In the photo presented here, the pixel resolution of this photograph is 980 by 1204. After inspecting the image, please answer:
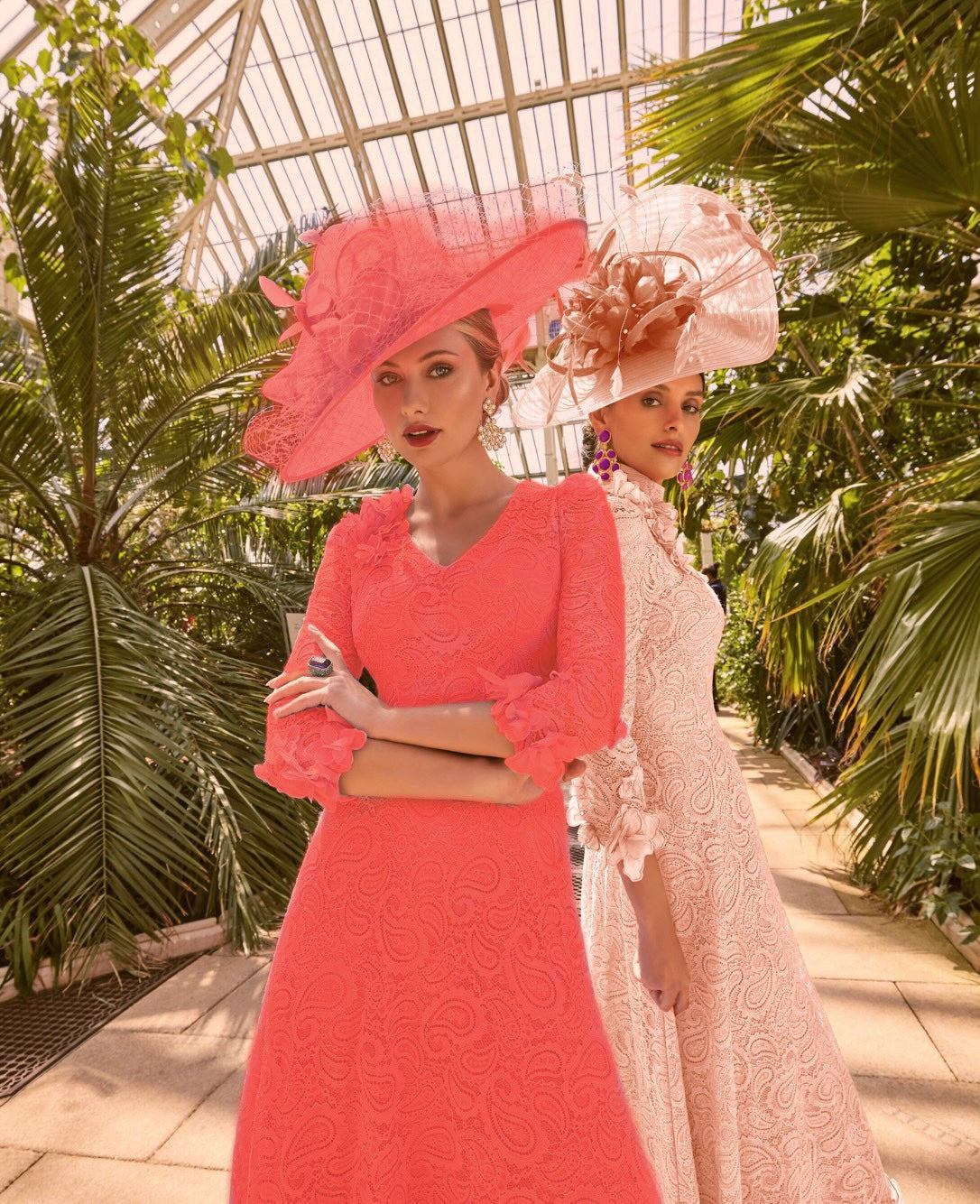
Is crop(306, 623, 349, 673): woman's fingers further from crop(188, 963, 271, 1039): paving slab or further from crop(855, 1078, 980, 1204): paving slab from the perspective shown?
crop(188, 963, 271, 1039): paving slab

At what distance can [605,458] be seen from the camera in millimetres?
1667

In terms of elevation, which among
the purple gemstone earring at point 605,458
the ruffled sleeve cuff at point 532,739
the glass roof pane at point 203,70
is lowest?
the ruffled sleeve cuff at point 532,739

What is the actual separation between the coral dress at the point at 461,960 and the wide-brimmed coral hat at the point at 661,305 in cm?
60

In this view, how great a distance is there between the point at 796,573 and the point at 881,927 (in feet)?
4.89

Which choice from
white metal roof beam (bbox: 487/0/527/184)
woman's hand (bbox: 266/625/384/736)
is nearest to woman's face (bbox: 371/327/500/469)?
woman's hand (bbox: 266/625/384/736)

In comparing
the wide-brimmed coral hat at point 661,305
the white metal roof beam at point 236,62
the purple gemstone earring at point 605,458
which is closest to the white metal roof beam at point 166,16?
the white metal roof beam at point 236,62

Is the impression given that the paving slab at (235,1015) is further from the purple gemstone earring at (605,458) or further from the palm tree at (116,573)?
the purple gemstone earring at (605,458)

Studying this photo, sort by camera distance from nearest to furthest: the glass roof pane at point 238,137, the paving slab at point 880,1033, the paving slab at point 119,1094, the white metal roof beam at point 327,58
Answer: the paving slab at point 119,1094, the paving slab at point 880,1033, the white metal roof beam at point 327,58, the glass roof pane at point 238,137

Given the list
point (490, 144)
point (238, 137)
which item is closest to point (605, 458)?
point (490, 144)

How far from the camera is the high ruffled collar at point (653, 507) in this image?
158cm

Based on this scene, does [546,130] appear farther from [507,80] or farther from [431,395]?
[431,395]

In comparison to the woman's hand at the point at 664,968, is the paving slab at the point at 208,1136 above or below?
below

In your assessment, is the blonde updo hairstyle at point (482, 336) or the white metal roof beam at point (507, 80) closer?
the blonde updo hairstyle at point (482, 336)

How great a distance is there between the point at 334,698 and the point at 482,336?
1.75ft
